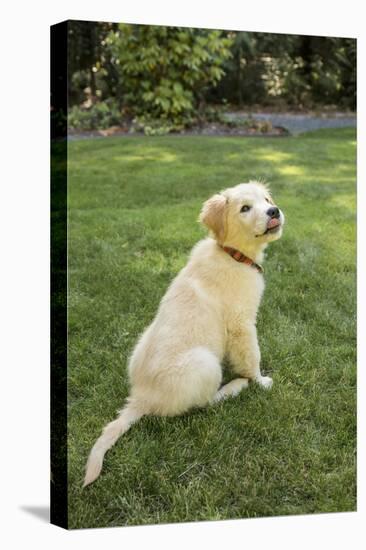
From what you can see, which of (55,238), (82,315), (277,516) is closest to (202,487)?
(277,516)

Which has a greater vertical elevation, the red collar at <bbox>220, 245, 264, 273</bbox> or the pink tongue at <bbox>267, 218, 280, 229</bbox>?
the pink tongue at <bbox>267, 218, 280, 229</bbox>

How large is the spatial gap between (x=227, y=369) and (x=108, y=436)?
2.69 ft

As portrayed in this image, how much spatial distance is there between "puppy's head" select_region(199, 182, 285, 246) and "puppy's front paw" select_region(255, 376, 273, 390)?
0.76 m

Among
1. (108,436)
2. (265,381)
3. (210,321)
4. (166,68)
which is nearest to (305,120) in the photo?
(166,68)

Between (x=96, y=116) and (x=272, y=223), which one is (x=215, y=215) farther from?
(x=96, y=116)

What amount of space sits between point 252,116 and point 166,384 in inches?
68.0

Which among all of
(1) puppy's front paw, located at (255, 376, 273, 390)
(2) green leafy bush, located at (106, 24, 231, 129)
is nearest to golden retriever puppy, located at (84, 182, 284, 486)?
(1) puppy's front paw, located at (255, 376, 273, 390)

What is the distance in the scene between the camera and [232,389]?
3.91m

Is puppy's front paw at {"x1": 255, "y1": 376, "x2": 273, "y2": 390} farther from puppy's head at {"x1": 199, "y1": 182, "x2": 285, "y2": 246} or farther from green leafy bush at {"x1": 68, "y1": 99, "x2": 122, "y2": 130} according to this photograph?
green leafy bush at {"x1": 68, "y1": 99, "x2": 122, "y2": 130}

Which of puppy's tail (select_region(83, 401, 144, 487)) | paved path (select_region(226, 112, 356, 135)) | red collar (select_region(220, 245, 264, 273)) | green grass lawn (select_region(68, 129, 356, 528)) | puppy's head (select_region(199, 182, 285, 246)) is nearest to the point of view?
puppy's tail (select_region(83, 401, 144, 487))

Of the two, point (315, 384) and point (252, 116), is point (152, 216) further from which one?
point (315, 384)

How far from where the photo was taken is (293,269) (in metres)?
4.57

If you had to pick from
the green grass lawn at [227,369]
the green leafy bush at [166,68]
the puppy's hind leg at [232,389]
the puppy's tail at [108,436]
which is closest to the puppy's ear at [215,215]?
the green grass lawn at [227,369]

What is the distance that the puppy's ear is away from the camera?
3783mm
